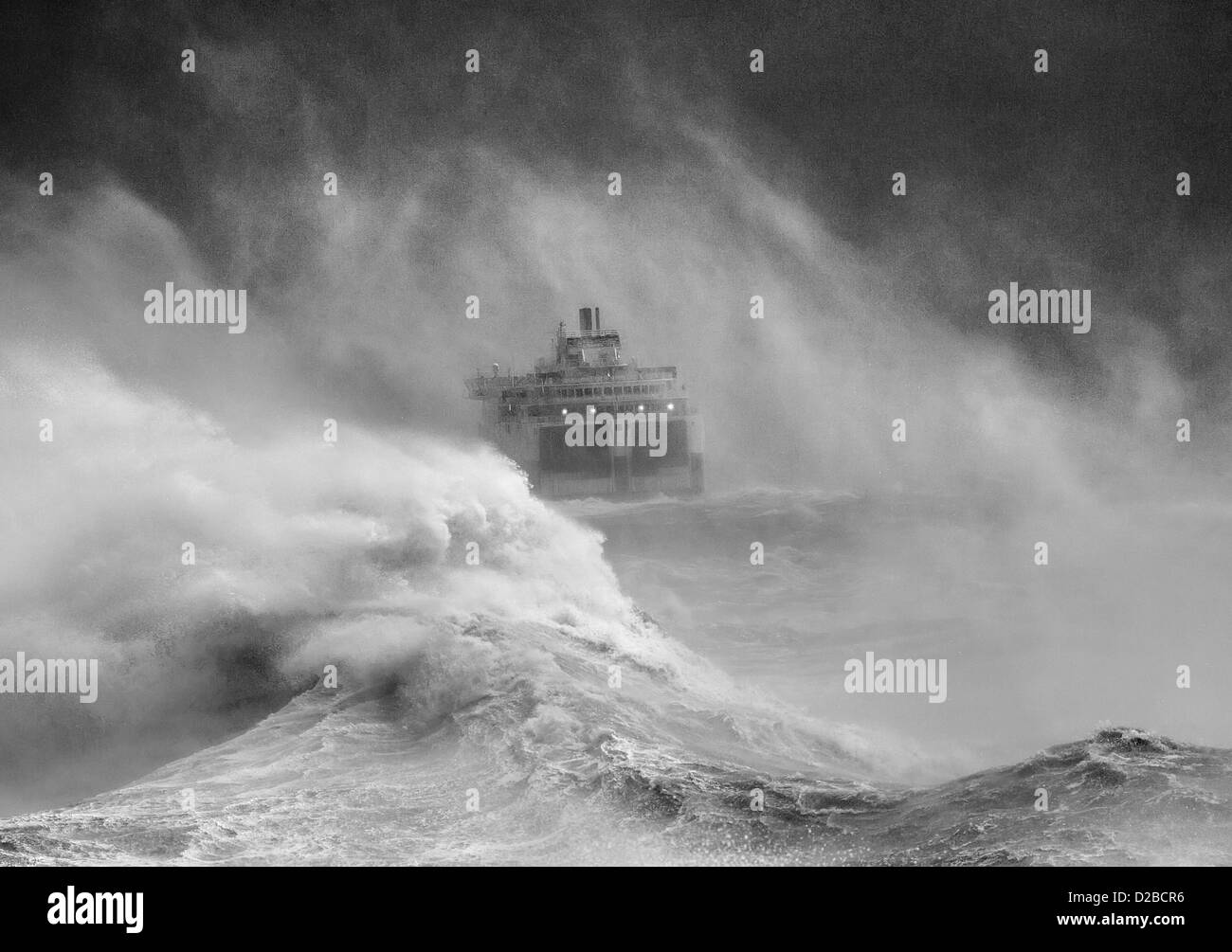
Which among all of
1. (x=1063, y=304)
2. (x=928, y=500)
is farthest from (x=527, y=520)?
(x=1063, y=304)

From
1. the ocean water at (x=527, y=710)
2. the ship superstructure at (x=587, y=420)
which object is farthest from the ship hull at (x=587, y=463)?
the ocean water at (x=527, y=710)

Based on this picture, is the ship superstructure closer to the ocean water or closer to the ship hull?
the ship hull

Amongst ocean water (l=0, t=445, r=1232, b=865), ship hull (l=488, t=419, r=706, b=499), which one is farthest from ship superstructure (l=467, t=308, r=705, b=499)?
ocean water (l=0, t=445, r=1232, b=865)

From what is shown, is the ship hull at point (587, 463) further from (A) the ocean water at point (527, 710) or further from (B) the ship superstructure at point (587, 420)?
(A) the ocean water at point (527, 710)

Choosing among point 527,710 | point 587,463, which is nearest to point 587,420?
point 587,463

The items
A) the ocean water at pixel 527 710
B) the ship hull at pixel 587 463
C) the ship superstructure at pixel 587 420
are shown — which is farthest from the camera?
the ship superstructure at pixel 587 420

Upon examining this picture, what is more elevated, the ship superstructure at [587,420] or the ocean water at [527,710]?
the ship superstructure at [587,420]
